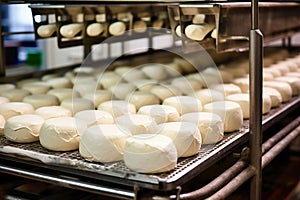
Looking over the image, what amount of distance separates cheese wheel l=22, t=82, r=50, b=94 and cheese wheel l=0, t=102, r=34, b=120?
342 millimetres

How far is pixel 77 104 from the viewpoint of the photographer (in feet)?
5.64

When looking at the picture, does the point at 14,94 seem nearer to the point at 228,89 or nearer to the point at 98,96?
the point at 98,96

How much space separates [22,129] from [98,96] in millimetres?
534

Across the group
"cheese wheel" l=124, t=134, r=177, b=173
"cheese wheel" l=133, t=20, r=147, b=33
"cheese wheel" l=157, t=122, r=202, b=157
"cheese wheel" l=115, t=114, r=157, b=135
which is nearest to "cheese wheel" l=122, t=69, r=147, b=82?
"cheese wheel" l=133, t=20, r=147, b=33

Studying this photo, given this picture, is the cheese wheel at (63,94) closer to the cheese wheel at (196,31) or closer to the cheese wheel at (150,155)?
the cheese wheel at (196,31)

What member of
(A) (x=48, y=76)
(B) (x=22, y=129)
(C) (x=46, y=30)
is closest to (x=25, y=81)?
(A) (x=48, y=76)

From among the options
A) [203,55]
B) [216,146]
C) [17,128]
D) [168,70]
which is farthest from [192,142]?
[203,55]

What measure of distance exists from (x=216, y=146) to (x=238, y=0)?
607 mm

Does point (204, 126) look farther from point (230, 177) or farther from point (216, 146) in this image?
point (230, 177)

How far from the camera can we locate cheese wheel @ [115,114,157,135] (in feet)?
4.50

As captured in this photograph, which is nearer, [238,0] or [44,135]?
[44,135]

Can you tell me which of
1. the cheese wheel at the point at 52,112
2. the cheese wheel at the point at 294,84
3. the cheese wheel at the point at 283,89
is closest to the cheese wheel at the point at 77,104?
the cheese wheel at the point at 52,112

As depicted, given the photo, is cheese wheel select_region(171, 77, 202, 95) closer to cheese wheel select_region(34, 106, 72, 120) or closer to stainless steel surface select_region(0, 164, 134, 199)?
cheese wheel select_region(34, 106, 72, 120)

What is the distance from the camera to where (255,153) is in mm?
1483
